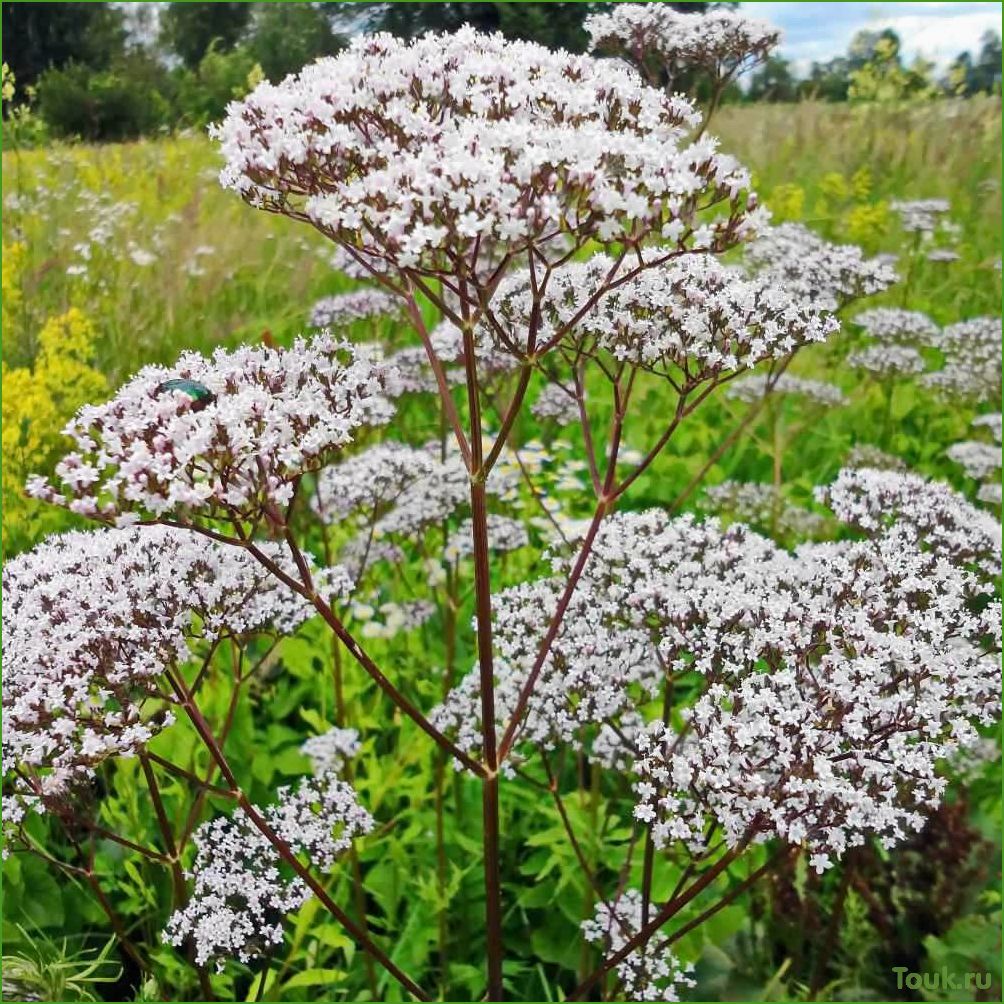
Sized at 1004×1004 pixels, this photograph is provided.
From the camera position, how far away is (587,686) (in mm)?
2771

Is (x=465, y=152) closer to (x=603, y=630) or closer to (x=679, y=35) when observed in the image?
(x=603, y=630)

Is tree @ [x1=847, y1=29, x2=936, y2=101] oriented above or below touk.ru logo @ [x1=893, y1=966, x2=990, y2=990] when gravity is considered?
above

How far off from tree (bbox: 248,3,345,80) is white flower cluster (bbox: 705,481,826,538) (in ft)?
9.19

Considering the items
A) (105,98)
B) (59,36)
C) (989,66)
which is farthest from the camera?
(989,66)

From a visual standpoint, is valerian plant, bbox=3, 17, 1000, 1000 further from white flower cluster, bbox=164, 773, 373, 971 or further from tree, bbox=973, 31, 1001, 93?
tree, bbox=973, 31, 1001, 93

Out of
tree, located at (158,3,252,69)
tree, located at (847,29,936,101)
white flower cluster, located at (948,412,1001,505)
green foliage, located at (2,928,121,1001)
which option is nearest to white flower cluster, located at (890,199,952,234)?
white flower cluster, located at (948,412,1001,505)

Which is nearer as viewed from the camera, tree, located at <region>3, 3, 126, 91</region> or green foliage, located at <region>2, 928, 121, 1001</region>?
green foliage, located at <region>2, 928, 121, 1001</region>

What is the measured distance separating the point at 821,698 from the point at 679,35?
259 centimetres

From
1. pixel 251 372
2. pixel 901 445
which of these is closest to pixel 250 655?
pixel 251 372

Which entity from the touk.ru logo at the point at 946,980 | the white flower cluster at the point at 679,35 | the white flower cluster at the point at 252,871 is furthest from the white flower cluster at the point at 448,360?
the touk.ru logo at the point at 946,980

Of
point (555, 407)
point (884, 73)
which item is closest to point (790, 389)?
point (555, 407)

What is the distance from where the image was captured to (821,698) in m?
2.22

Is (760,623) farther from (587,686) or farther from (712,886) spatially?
(712,886)

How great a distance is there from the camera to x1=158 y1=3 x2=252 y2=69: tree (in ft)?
20.2
